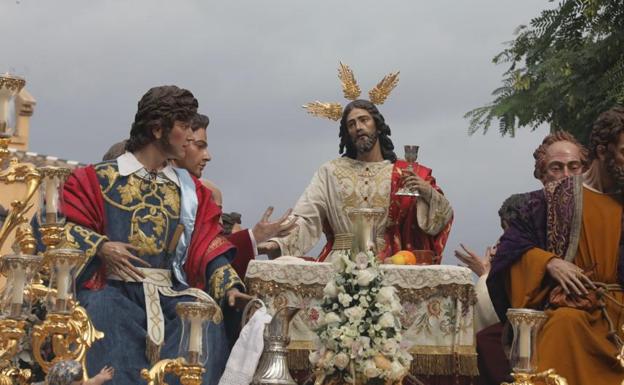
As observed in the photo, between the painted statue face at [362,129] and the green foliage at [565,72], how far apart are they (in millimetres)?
2733

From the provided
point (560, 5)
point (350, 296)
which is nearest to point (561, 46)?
point (560, 5)

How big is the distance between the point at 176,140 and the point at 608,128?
266 cm

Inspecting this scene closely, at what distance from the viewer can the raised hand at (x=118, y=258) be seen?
9.23 metres

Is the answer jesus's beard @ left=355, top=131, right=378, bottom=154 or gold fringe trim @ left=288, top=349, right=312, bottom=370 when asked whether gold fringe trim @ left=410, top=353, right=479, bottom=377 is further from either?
jesus's beard @ left=355, top=131, right=378, bottom=154

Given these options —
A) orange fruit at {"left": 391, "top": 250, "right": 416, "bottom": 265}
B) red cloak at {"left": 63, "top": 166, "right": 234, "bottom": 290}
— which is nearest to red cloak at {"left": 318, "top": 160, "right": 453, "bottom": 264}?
orange fruit at {"left": 391, "top": 250, "right": 416, "bottom": 265}

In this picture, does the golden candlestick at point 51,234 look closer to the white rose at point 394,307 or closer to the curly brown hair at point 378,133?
the white rose at point 394,307

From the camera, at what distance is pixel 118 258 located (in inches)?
363

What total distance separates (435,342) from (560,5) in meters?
5.43

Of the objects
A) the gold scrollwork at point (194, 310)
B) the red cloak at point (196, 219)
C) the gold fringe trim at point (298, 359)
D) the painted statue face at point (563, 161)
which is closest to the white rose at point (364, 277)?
the gold scrollwork at point (194, 310)

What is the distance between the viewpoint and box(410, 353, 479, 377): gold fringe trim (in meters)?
10.5

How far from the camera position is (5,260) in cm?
729

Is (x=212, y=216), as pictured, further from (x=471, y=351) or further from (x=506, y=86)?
(x=506, y=86)

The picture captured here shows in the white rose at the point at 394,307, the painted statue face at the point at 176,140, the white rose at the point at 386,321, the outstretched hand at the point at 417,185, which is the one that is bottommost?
the white rose at the point at 386,321

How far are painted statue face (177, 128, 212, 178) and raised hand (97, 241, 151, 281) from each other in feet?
7.09
